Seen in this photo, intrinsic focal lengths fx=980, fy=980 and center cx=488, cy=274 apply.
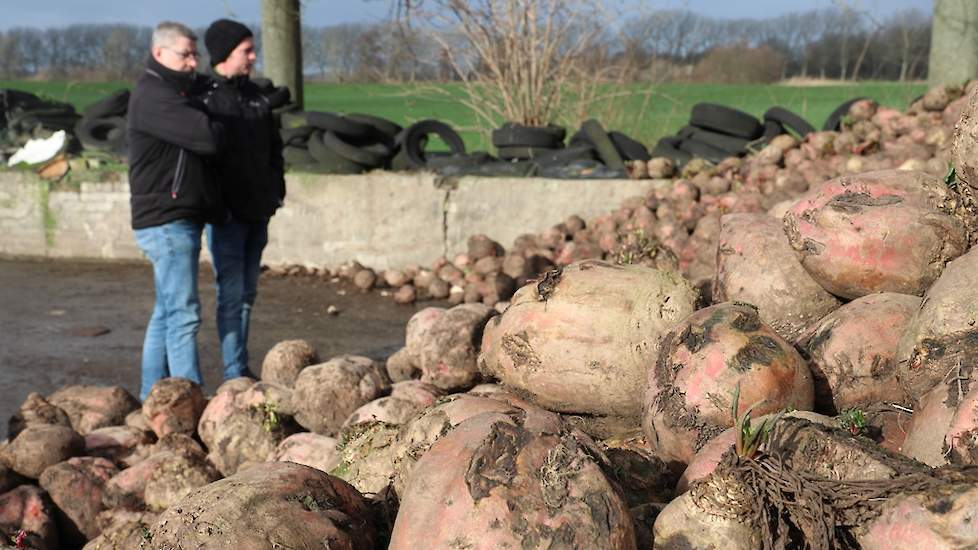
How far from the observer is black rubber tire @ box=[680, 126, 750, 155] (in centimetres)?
977

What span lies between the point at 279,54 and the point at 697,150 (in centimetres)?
538

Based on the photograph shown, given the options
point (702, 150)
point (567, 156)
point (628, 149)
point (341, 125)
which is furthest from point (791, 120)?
point (341, 125)

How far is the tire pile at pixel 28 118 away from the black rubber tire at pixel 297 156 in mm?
3943

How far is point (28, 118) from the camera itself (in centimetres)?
1316

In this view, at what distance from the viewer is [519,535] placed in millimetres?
2029

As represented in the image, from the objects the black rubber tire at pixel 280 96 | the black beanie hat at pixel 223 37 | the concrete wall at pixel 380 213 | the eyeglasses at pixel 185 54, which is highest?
the black beanie hat at pixel 223 37

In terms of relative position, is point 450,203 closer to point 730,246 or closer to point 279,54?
point 279,54

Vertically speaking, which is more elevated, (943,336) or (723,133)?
(943,336)

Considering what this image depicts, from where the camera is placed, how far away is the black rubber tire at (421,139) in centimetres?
1066

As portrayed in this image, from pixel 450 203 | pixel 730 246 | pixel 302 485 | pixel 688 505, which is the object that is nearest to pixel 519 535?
pixel 688 505

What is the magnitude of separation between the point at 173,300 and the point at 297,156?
17.7 feet

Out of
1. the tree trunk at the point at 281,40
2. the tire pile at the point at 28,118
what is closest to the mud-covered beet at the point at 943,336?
the tree trunk at the point at 281,40

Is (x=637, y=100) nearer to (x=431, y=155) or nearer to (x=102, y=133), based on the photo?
(x=431, y=155)

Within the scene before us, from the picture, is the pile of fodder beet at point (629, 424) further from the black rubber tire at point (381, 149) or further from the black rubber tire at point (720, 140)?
the black rubber tire at point (381, 149)
